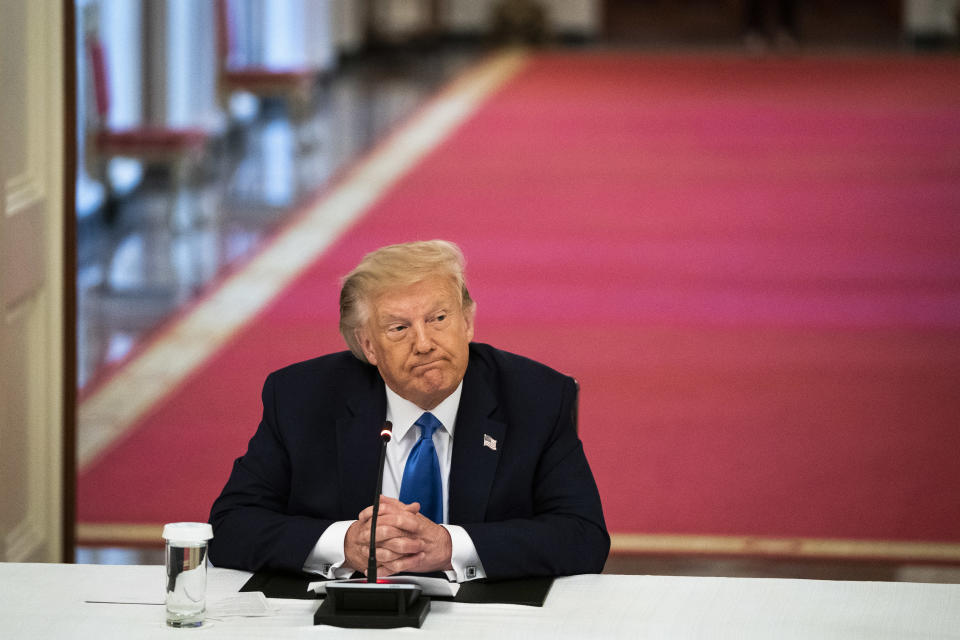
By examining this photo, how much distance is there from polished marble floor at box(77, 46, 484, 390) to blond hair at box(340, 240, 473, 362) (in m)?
3.76

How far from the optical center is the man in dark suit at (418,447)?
2469 mm

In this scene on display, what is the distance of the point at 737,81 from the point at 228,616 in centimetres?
1412

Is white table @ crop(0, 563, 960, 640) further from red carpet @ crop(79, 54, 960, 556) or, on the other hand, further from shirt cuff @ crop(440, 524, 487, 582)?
red carpet @ crop(79, 54, 960, 556)

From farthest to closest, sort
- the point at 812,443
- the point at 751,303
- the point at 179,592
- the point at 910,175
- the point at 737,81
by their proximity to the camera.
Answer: the point at 737,81, the point at 910,175, the point at 751,303, the point at 812,443, the point at 179,592

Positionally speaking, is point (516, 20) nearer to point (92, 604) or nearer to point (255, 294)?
point (255, 294)

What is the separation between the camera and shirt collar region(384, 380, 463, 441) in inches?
104

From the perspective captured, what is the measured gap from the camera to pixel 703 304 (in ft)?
25.1

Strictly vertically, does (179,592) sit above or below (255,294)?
above

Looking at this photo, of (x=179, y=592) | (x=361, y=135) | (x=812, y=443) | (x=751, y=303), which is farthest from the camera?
(x=361, y=135)

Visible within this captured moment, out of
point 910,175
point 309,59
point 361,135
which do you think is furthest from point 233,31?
point 910,175

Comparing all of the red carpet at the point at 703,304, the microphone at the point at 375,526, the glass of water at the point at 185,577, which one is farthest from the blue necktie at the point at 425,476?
the red carpet at the point at 703,304

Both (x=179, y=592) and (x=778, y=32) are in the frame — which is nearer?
(x=179, y=592)

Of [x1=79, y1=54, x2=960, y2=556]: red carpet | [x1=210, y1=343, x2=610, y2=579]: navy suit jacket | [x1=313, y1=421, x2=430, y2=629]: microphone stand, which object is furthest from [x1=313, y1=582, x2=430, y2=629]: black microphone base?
[x1=79, y1=54, x2=960, y2=556]: red carpet

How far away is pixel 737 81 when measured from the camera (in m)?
15.6
